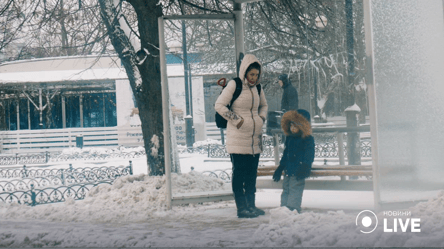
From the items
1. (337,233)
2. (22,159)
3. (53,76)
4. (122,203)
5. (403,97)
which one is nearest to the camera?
(337,233)

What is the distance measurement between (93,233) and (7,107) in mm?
25605

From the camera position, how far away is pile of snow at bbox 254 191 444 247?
3.92 m

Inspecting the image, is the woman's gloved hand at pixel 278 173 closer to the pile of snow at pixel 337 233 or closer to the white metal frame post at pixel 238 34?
the pile of snow at pixel 337 233

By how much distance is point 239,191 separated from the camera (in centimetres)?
585

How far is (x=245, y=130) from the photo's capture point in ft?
18.7

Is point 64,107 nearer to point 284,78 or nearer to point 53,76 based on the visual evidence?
point 53,76

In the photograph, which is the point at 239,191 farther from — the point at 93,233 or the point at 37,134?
the point at 37,134

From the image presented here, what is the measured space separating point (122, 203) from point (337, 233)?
374cm

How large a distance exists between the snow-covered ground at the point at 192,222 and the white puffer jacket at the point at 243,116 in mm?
771

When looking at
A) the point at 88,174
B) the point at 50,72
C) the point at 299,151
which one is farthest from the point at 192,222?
the point at 50,72

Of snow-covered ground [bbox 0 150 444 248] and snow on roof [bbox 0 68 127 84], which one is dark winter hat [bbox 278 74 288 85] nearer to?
snow-covered ground [bbox 0 150 444 248]

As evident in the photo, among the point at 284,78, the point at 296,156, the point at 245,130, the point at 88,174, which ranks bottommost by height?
the point at 88,174

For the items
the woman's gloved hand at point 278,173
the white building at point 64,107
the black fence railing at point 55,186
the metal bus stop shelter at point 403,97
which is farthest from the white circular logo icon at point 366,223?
the white building at point 64,107

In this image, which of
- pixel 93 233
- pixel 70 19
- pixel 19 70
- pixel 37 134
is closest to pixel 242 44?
pixel 93 233
